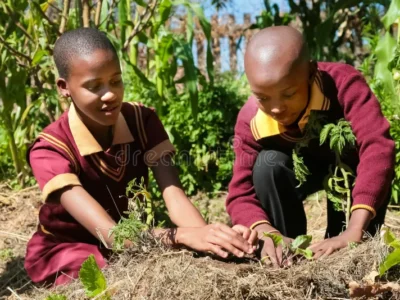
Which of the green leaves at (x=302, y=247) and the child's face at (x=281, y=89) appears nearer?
the green leaves at (x=302, y=247)

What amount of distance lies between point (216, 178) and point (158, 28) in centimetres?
95

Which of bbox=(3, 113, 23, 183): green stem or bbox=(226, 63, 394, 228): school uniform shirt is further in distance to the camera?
bbox=(3, 113, 23, 183): green stem

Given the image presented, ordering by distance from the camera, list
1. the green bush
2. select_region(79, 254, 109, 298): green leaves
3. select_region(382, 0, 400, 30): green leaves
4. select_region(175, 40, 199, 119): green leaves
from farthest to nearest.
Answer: the green bush → select_region(175, 40, 199, 119): green leaves → select_region(382, 0, 400, 30): green leaves → select_region(79, 254, 109, 298): green leaves

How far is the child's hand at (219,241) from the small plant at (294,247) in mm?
79

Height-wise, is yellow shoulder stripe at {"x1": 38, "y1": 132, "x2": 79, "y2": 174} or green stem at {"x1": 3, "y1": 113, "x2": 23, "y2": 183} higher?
yellow shoulder stripe at {"x1": 38, "y1": 132, "x2": 79, "y2": 174}

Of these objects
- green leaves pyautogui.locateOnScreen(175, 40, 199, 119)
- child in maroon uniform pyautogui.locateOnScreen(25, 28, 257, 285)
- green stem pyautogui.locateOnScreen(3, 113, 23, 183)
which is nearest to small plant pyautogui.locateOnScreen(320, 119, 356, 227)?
child in maroon uniform pyautogui.locateOnScreen(25, 28, 257, 285)

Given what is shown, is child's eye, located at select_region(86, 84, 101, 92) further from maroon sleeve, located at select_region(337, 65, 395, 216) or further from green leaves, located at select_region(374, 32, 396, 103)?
green leaves, located at select_region(374, 32, 396, 103)

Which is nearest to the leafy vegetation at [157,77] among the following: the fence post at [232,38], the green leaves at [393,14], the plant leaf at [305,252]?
the green leaves at [393,14]

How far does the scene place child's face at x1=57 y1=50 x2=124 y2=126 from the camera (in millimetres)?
2412

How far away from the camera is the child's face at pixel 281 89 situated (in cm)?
219

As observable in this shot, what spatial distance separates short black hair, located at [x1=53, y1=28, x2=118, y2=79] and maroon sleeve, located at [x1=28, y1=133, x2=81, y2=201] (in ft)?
0.83

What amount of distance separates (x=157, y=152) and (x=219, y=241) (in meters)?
0.69

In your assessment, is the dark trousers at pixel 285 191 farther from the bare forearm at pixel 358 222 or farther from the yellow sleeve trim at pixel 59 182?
the yellow sleeve trim at pixel 59 182

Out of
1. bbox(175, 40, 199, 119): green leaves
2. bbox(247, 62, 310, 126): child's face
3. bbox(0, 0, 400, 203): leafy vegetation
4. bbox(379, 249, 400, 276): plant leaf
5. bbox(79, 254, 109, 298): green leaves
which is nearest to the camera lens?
bbox(379, 249, 400, 276): plant leaf
